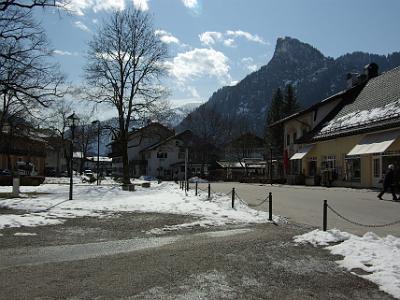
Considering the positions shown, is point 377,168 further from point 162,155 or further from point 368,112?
point 162,155

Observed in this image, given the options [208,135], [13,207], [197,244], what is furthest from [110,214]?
[208,135]

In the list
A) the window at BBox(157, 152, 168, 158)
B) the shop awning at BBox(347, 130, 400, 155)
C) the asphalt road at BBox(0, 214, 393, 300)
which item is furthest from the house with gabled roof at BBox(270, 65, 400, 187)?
the window at BBox(157, 152, 168, 158)

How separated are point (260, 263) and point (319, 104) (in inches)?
1477

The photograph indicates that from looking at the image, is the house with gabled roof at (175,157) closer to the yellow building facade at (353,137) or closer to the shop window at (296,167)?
the shop window at (296,167)

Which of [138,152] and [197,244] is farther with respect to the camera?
[138,152]

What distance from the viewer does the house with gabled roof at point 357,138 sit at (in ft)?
94.2

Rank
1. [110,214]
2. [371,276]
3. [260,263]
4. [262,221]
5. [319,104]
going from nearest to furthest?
1. [371,276]
2. [260,263]
3. [262,221]
4. [110,214]
5. [319,104]

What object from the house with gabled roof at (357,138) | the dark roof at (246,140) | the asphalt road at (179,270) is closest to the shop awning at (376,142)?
the house with gabled roof at (357,138)

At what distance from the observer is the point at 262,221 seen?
13375 mm

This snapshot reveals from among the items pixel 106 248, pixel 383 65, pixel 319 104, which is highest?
pixel 383 65

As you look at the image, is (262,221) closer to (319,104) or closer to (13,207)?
(13,207)

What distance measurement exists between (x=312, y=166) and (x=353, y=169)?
318 inches

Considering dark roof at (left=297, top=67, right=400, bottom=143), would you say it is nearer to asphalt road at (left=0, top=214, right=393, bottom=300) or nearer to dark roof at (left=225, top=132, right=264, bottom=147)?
asphalt road at (left=0, top=214, right=393, bottom=300)

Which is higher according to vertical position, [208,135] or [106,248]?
[208,135]
